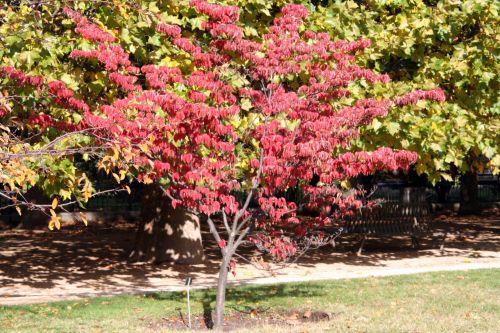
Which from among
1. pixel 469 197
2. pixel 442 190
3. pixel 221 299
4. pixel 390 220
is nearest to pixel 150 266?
pixel 390 220

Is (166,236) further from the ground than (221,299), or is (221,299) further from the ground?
(166,236)

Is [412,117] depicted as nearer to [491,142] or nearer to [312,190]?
[491,142]

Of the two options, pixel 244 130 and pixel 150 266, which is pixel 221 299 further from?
pixel 150 266

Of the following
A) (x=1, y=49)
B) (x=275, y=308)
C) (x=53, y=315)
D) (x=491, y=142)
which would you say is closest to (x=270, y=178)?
(x=275, y=308)

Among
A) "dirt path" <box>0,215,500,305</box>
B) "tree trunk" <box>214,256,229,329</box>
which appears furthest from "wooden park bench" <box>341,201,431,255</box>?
"tree trunk" <box>214,256,229,329</box>

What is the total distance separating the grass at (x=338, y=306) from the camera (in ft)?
29.6

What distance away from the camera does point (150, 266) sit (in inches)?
603

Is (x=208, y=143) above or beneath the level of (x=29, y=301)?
above

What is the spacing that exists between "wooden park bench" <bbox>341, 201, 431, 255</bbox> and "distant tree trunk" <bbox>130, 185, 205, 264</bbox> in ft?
9.97

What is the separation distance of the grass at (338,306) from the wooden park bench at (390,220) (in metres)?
3.82

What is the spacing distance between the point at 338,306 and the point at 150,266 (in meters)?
5.98

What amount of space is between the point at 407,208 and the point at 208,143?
9074 millimetres

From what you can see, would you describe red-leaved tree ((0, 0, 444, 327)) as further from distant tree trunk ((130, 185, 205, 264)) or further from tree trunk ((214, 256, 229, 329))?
distant tree trunk ((130, 185, 205, 264))

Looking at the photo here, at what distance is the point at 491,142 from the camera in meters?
13.5
